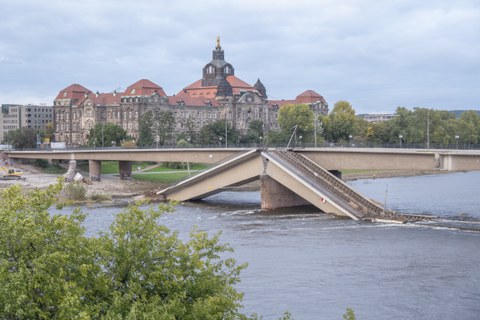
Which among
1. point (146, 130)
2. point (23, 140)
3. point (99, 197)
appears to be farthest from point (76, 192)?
point (146, 130)

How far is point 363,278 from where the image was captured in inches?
1741

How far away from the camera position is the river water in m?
38.4

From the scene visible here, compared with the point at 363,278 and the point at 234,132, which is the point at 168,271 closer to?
the point at 363,278

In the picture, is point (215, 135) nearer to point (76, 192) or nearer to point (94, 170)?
point (94, 170)

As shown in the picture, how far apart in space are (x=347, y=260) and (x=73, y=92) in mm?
146907

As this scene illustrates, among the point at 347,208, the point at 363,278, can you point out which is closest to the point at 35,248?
the point at 363,278

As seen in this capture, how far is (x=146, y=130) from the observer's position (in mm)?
155375

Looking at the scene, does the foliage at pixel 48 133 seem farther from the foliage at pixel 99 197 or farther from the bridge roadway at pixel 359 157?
the foliage at pixel 99 197

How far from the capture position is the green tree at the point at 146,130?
153 metres

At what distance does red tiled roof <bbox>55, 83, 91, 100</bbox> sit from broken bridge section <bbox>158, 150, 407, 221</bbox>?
4046 inches

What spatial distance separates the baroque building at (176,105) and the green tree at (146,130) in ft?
28.5

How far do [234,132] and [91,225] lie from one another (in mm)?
95991

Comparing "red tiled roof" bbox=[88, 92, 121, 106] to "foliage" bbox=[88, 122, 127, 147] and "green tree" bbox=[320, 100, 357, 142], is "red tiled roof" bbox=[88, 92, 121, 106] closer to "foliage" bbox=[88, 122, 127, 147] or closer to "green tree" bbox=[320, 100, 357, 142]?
"foliage" bbox=[88, 122, 127, 147]

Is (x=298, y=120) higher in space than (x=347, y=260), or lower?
higher
